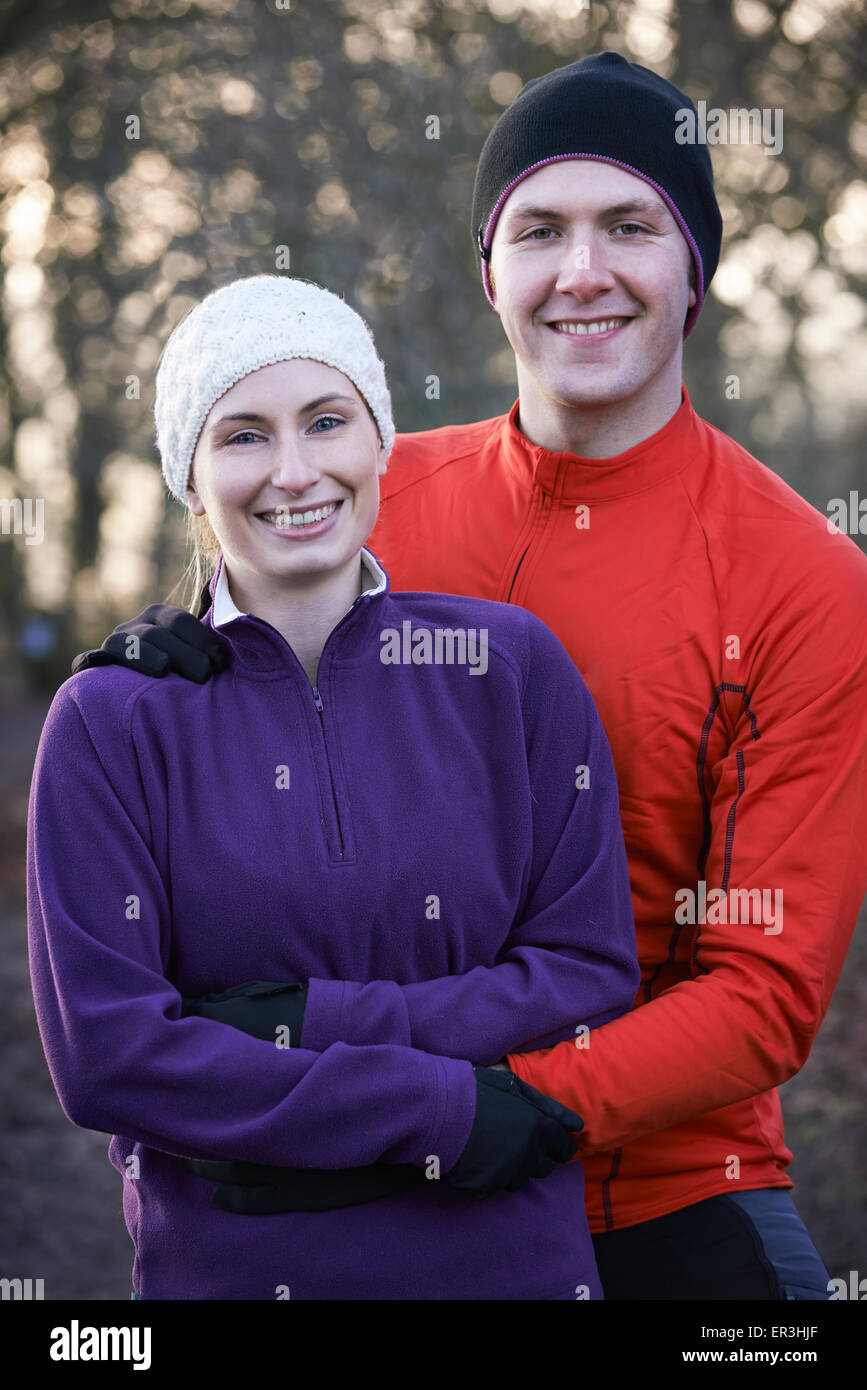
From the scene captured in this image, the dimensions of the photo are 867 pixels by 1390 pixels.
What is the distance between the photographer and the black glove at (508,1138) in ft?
6.88

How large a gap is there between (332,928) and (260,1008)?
0.56 ft

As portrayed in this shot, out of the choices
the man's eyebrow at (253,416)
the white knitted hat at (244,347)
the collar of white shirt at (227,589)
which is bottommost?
the collar of white shirt at (227,589)

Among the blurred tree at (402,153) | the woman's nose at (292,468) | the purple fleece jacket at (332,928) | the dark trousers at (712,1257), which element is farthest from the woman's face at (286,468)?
the blurred tree at (402,153)

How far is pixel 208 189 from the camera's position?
9242 mm

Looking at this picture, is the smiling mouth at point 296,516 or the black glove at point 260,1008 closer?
the black glove at point 260,1008

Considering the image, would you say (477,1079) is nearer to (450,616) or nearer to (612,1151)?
(612,1151)

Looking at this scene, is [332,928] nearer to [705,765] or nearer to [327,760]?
[327,760]

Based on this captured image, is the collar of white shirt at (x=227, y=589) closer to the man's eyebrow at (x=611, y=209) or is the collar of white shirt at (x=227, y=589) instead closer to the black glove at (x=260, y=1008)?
the black glove at (x=260, y=1008)

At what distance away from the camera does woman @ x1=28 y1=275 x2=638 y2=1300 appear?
2068 mm

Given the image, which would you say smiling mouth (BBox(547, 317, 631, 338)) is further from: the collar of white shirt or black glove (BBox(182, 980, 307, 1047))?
black glove (BBox(182, 980, 307, 1047))

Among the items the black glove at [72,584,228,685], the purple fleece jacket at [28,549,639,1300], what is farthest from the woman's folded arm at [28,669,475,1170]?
the black glove at [72,584,228,685]

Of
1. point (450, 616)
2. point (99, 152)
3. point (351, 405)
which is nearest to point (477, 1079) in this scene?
point (450, 616)

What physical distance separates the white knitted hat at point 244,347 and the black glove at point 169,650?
0.85 ft

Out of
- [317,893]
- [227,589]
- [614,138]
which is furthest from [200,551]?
[614,138]
